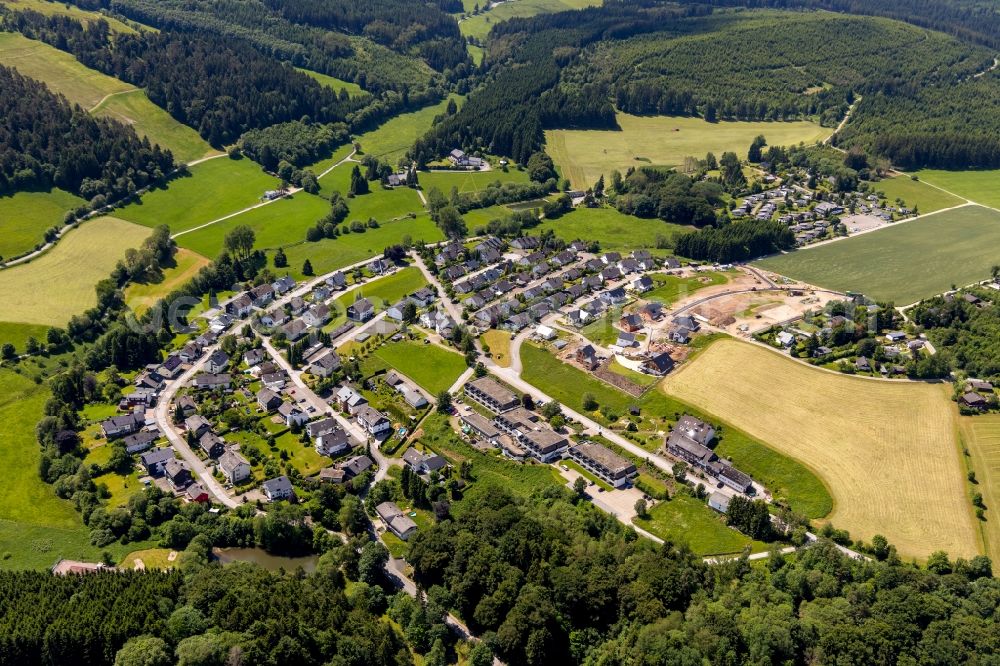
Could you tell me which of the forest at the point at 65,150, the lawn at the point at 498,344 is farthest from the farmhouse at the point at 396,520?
the forest at the point at 65,150

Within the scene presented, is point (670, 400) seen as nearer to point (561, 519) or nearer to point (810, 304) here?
point (561, 519)

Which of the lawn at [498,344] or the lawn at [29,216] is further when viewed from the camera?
the lawn at [29,216]

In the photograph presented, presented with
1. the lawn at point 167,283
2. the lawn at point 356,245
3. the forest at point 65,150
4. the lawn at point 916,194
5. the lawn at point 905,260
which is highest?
the forest at point 65,150

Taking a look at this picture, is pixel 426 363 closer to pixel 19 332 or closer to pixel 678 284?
pixel 678 284

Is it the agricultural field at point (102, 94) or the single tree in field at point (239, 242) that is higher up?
the agricultural field at point (102, 94)

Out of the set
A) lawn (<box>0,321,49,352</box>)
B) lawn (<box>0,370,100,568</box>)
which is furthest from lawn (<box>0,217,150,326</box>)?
lawn (<box>0,370,100,568</box>)

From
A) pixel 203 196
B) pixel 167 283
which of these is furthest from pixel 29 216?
pixel 167 283

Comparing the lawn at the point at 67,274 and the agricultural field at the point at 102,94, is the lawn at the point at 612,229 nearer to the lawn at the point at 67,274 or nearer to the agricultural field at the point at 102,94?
Result: the lawn at the point at 67,274
